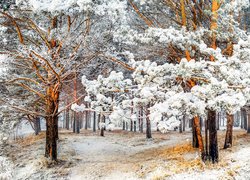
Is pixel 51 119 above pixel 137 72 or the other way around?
the other way around

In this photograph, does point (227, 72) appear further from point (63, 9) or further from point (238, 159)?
point (63, 9)

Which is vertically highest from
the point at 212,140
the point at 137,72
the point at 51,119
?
the point at 137,72

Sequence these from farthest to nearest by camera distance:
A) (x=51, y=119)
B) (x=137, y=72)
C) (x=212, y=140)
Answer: (x=51, y=119) → (x=212, y=140) → (x=137, y=72)

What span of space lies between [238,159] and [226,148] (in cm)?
343

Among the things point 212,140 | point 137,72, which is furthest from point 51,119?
point 212,140

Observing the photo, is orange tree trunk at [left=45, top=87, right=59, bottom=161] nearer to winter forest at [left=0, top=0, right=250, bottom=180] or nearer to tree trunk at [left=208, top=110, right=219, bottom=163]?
winter forest at [left=0, top=0, right=250, bottom=180]

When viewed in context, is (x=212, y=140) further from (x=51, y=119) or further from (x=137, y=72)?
(x=51, y=119)

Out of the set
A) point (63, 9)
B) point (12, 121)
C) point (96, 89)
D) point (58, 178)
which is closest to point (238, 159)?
point (96, 89)

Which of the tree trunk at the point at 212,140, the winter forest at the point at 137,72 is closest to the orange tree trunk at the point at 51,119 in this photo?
the winter forest at the point at 137,72

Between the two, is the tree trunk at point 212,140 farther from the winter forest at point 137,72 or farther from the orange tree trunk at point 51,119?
the orange tree trunk at point 51,119

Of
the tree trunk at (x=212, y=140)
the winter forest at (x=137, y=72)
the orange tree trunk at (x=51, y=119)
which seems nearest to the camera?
the winter forest at (x=137, y=72)

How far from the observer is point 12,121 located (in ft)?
46.3

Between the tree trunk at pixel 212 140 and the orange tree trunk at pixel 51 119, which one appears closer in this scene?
the tree trunk at pixel 212 140

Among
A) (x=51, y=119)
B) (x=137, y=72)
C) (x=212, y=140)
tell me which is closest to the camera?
(x=137, y=72)
